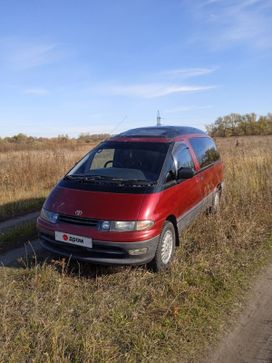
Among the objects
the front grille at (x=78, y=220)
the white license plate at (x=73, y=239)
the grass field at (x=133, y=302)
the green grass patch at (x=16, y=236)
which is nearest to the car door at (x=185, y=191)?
the grass field at (x=133, y=302)

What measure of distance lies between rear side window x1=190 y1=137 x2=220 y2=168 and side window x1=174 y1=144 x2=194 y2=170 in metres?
0.48

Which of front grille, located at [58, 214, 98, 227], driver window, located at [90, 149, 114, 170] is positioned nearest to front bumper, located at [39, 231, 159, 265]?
front grille, located at [58, 214, 98, 227]

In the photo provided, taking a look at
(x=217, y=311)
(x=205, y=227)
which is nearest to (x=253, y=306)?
(x=217, y=311)

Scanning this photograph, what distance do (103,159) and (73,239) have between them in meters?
1.98

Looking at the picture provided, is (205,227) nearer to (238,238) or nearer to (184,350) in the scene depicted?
(238,238)

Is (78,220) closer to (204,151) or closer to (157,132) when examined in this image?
(157,132)

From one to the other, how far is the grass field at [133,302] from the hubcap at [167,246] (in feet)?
0.54

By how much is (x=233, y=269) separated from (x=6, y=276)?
9.89 ft

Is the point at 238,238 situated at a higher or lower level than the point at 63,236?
lower

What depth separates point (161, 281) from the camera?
472cm

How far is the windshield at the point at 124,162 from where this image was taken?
18.1ft

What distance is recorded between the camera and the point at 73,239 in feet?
15.8

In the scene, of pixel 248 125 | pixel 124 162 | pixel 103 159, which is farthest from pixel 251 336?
pixel 248 125

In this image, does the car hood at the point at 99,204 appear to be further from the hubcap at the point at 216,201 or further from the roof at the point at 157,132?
the hubcap at the point at 216,201
